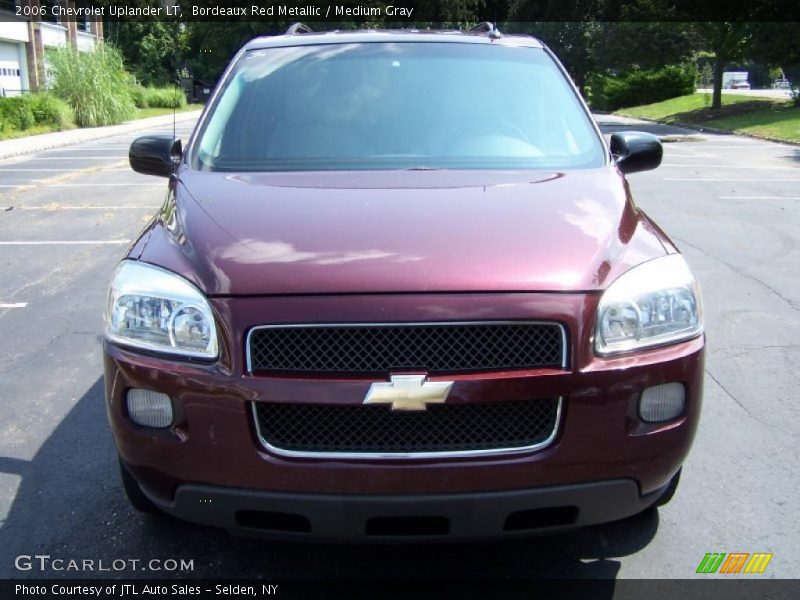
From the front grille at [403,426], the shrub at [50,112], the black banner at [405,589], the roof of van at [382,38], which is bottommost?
the shrub at [50,112]

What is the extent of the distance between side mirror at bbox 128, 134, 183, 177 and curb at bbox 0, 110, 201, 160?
16.8 metres

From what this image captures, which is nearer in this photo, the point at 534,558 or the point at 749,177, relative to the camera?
the point at 534,558

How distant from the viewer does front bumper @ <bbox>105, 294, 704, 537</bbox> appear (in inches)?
92.5

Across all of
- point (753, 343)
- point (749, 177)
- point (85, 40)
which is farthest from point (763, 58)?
point (85, 40)

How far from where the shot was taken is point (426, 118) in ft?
12.1

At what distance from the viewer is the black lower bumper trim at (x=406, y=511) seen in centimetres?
235

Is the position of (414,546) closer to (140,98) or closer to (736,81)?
(140,98)

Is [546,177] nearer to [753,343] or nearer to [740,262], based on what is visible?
[753,343]

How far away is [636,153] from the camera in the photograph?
385 centimetres

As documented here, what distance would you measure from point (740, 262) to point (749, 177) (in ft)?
26.0

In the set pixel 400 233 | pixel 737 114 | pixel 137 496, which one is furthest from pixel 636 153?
pixel 737 114

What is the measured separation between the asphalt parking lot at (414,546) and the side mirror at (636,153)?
1.36 meters

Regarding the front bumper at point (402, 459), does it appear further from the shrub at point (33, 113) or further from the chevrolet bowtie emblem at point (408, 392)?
the shrub at point (33, 113)

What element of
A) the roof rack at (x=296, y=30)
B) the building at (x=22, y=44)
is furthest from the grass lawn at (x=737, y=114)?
the building at (x=22, y=44)
